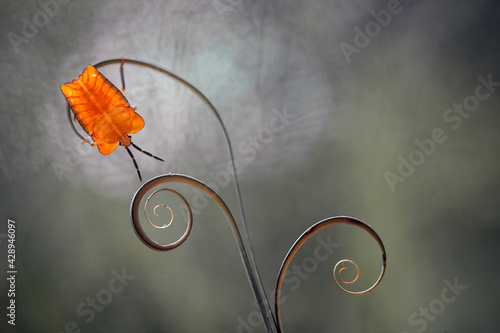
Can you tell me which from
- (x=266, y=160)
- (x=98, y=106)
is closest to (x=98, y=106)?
(x=98, y=106)

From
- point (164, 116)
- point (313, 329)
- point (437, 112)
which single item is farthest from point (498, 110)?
point (164, 116)

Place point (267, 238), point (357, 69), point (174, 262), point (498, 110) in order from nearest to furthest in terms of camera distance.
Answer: point (498, 110) → point (357, 69) → point (267, 238) → point (174, 262)

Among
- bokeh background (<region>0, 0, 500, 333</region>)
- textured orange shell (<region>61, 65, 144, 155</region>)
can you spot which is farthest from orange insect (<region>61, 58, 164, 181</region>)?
bokeh background (<region>0, 0, 500, 333</region>)

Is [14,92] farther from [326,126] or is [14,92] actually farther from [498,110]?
[498,110]

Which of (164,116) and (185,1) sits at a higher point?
(185,1)

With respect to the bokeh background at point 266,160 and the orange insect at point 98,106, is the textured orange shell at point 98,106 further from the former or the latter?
the bokeh background at point 266,160

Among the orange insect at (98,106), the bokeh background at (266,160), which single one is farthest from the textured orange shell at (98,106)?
the bokeh background at (266,160)
